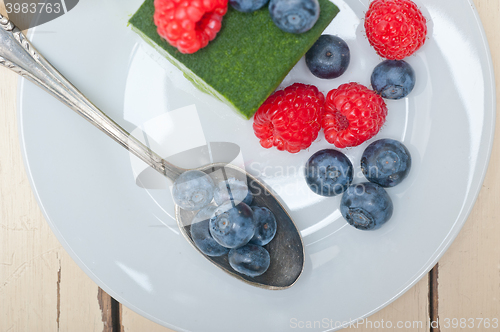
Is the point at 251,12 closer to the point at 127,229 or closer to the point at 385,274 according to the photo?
the point at 127,229

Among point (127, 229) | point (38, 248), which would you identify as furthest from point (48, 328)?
point (127, 229)

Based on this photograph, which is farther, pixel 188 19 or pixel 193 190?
pixel 193 190

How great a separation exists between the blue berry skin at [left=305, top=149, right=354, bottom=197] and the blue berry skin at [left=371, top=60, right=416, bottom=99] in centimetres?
29

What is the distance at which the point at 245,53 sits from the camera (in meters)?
1.09

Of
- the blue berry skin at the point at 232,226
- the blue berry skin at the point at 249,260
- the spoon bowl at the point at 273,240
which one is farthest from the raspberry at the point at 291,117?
the blue berry skin at the point at 249,260

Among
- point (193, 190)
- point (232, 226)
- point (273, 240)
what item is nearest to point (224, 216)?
point (232, 226)

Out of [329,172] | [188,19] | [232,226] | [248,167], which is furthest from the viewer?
[248,167]

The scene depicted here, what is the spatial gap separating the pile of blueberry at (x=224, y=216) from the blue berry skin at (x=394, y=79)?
640 mm

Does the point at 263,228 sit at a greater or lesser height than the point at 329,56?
lesser

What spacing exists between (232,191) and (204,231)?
18 centimetres

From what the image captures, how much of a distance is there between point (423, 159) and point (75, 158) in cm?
137

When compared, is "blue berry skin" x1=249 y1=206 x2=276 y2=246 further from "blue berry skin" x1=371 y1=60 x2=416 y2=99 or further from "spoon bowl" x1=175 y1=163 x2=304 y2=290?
"blue berry skin" x1=371 y1=60 x2=416 y2=99

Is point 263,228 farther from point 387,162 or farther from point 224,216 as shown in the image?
point 387,162

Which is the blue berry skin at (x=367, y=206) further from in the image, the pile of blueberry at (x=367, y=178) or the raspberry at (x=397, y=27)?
the raspberry at (x=397, y=27)
